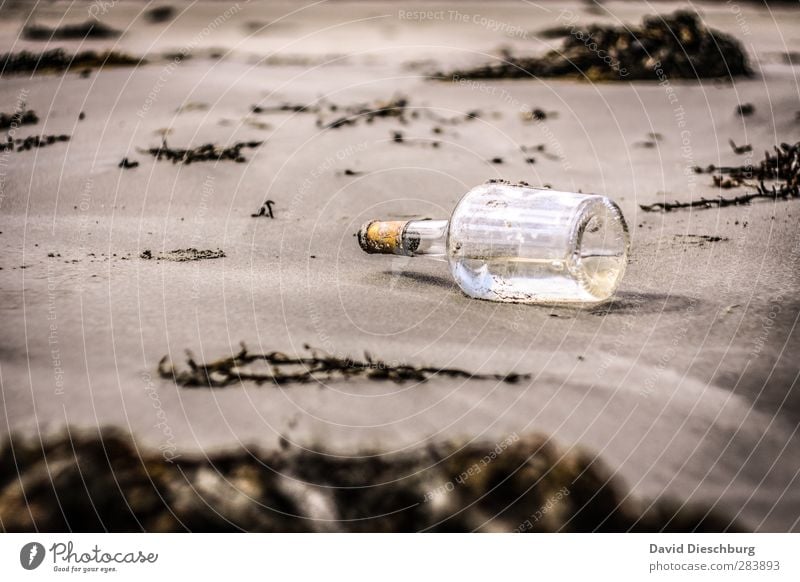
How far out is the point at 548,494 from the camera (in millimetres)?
1112

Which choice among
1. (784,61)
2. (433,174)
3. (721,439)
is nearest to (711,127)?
(784,61)

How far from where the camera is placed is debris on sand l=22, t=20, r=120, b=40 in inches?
63.7

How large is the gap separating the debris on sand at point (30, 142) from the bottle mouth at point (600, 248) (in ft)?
3.68

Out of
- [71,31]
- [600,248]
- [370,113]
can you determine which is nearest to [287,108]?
[370,113]

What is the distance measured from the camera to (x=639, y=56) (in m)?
2.01

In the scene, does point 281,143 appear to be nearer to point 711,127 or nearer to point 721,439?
point 711,127

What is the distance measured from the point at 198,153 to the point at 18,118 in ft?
1.17

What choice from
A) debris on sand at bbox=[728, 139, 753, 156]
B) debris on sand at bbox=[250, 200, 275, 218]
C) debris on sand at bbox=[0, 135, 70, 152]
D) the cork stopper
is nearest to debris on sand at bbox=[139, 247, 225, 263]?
debris on sand at bbox=[250, 200, 275, 218]

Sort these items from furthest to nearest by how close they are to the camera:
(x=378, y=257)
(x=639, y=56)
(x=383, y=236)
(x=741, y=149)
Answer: (x=639, y=56)
(x=741, y=149)
(x=378, y=257)
(x=383, y=236)

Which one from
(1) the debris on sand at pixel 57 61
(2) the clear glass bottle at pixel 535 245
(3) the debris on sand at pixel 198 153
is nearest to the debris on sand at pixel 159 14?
(1) the debris on sand at pixel 57 61

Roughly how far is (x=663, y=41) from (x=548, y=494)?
51.8 inches

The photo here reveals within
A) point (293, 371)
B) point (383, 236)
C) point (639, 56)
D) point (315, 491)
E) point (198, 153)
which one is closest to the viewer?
point (315, 491)

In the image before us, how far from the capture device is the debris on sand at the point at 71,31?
1617 mm

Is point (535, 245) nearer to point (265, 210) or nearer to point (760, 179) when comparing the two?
point (265, 210)
